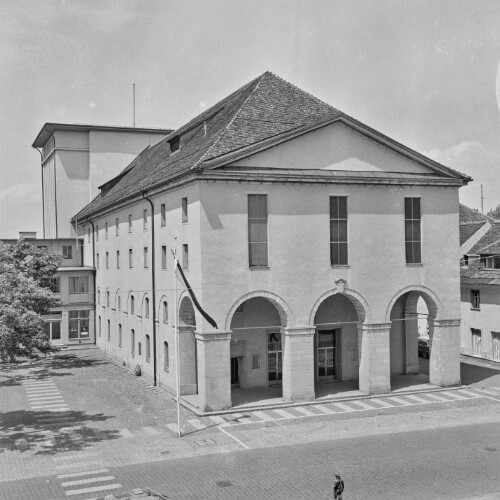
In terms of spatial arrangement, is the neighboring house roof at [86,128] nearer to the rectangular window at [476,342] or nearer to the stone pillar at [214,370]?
the rectangular window at [476,342]

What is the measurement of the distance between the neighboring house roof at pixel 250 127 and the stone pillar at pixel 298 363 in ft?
34.2

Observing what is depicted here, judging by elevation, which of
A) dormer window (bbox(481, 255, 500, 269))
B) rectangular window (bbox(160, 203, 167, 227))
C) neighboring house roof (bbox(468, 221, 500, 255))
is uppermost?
rectangular window (bbox(160, 203, 167, 227))

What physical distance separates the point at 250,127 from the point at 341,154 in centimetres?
553

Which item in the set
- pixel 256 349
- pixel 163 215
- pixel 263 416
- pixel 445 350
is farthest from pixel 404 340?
pixel 163 215

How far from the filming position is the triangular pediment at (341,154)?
38812mm

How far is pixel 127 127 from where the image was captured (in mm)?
73812

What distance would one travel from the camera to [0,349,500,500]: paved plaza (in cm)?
2531

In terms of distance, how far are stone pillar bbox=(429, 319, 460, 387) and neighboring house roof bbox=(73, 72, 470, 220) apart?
898 cm

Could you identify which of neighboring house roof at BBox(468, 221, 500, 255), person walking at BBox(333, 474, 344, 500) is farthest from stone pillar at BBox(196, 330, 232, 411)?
neighboring house roof at BBox(468, 221, 500, 255)

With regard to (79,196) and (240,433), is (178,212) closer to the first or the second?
(240,433)

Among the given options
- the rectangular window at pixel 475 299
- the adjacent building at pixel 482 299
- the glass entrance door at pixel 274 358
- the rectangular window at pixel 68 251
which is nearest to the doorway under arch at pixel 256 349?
the glass entrance door at pixel 274 358

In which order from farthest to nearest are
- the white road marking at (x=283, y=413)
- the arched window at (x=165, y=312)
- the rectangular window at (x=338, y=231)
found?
the arched window at (x=165, y=312)
the rectangular window at (x=338, y=231)
the white road marking at (x=283, y=413)

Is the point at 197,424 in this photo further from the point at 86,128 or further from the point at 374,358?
the point at 86,128

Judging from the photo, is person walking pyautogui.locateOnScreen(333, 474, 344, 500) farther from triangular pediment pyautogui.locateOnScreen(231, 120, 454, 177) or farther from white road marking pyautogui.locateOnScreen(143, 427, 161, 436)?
triangular pediment pyautogui.locateOnScreen(231, 120, 454, 177)
